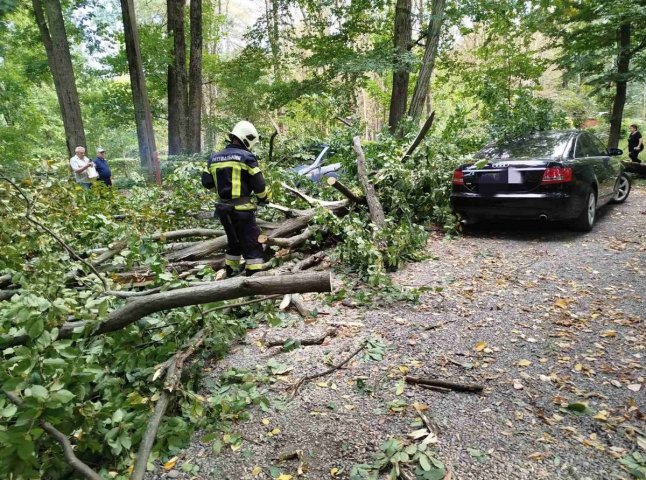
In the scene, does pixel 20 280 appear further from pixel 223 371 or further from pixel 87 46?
pixel 87 46

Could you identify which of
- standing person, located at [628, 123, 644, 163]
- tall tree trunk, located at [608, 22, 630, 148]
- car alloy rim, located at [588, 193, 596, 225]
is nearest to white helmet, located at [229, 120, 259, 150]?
car alloy rim, located at [588, 193, 596, 225]

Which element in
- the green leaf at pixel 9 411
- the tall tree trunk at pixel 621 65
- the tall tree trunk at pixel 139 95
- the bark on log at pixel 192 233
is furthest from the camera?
the tall tree trunk at pixel 139 95

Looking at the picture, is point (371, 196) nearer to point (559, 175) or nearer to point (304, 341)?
point (559, 175)

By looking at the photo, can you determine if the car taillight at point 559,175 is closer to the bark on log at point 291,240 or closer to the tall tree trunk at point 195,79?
the bark on log at point 291,240

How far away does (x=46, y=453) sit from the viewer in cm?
200

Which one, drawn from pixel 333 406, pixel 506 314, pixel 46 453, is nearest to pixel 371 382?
pixel 333 406

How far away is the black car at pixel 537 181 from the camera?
568 centimetres

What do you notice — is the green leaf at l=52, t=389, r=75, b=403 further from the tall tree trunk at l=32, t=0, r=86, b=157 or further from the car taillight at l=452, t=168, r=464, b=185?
the tall tree trunk at l=32, t=0, r=86, b=157

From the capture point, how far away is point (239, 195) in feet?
14.8

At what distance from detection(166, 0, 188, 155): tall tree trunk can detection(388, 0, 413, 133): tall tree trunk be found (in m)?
7.66

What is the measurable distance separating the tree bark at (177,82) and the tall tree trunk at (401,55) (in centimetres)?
767

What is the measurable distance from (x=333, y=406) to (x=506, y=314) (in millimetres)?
2037

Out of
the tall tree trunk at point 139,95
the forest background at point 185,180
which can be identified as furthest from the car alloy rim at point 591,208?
the tall tree trunk at point 139,95

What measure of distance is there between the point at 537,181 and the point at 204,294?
204 inches
